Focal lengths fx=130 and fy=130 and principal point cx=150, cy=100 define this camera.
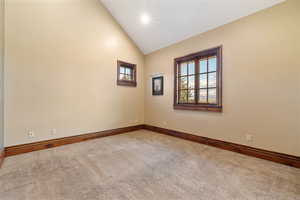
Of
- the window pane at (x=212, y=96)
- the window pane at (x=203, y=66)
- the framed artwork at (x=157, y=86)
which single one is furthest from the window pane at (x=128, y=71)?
the window pane at (x=212, y=96)

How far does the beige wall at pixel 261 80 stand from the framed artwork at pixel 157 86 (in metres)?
1.37

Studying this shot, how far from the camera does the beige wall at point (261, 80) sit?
214cm

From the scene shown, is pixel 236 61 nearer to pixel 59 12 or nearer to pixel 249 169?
pixel 249 169

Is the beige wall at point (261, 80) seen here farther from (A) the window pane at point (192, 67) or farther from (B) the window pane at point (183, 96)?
(B) the window pane at point (183, 96)

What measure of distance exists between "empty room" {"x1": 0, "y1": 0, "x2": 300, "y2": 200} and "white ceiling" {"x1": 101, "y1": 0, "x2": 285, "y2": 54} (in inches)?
0.9

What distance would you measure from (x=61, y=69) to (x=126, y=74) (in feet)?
6.11

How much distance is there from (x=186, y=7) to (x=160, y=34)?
41.3 inches

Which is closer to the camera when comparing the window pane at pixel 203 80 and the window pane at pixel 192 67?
the window pane at pixel 203 80

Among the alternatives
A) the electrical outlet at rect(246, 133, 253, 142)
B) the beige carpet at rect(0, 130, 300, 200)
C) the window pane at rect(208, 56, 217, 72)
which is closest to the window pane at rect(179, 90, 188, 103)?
the window pane at rect(208, 56, 217, 72)

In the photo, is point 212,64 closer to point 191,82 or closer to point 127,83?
point 191,82

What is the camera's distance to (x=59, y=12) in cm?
303

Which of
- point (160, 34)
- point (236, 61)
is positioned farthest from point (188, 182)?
point (160, 34)

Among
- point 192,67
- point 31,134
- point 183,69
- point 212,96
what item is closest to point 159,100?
point 183,69

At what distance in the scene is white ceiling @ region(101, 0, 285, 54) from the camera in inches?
101
